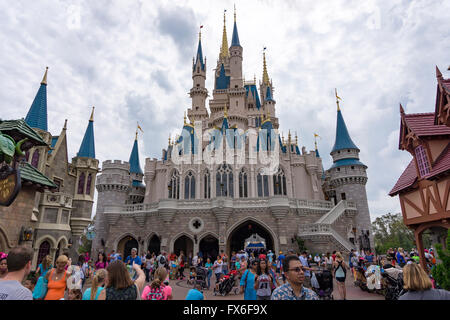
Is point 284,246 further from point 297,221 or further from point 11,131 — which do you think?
point 11,131

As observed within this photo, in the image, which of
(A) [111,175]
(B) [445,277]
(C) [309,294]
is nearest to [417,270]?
(C) [309,294]

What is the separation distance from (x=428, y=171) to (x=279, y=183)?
2098 cm

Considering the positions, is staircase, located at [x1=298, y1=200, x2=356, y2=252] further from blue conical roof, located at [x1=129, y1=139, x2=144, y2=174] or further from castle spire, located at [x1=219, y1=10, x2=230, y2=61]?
castle spire, located at [x1=219, y1=10, x2=230, y2=61]

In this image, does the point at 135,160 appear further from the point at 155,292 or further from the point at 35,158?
the point at 155,292

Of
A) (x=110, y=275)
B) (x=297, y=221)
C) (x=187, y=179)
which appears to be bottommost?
(x=110, y=275)

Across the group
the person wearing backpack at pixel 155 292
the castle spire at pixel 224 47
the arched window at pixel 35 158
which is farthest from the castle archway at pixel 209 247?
the castle spire at pixel 224 47

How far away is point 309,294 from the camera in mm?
3172

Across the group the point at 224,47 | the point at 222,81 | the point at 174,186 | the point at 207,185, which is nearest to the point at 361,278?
the point at 207,185

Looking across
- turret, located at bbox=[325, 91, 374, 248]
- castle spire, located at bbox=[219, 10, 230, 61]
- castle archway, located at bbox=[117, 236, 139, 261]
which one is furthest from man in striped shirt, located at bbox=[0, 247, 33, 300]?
castle spire, located at bbox=[219, 10, 230, 61]

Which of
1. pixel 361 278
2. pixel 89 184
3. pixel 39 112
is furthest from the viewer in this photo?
pixel 89 184

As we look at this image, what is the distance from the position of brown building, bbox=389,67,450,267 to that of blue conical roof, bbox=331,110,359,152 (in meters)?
18.8

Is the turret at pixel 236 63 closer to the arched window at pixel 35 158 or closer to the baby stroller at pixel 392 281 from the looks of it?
the arched window at pixel 35 158

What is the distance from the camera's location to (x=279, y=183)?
33.1 meters
